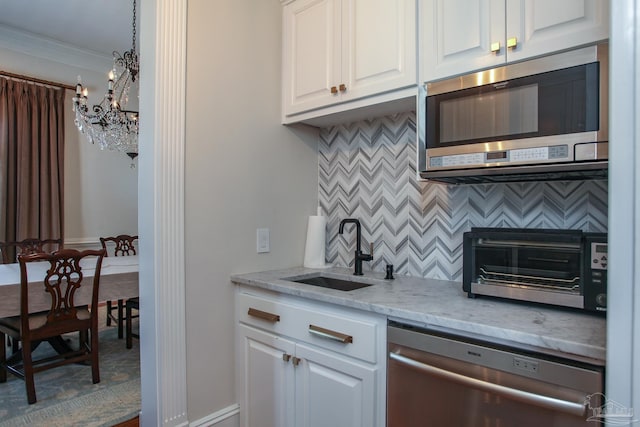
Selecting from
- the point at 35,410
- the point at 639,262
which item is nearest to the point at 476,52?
the point at 639,262

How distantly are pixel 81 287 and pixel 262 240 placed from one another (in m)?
1.44

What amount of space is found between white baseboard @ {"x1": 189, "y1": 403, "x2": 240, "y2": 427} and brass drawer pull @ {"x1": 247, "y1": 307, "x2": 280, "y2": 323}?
495 millimetres

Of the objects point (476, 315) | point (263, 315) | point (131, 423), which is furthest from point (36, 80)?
Answer: point (476, 315)

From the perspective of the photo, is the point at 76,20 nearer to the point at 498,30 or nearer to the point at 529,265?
the point at 498,30

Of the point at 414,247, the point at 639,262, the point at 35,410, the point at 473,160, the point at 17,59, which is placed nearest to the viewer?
the point at 639,262

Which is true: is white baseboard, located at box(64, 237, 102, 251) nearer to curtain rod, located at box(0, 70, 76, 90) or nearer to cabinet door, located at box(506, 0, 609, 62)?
curtain rod, located at box(0, 70, 76, 90)

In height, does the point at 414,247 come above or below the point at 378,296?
above

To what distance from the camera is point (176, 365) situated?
66.0 inches

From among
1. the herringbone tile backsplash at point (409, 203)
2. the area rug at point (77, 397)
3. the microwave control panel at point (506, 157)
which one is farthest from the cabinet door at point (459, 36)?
the area rug at point (77, 397)

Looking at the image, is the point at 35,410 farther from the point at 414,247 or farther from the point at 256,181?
the point at 414,247

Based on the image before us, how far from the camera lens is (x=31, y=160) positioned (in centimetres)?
375

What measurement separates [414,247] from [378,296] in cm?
56

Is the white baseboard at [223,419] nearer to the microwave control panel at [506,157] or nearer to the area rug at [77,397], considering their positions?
the area rug at [77,397]

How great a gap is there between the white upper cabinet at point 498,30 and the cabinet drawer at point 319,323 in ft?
3.28
